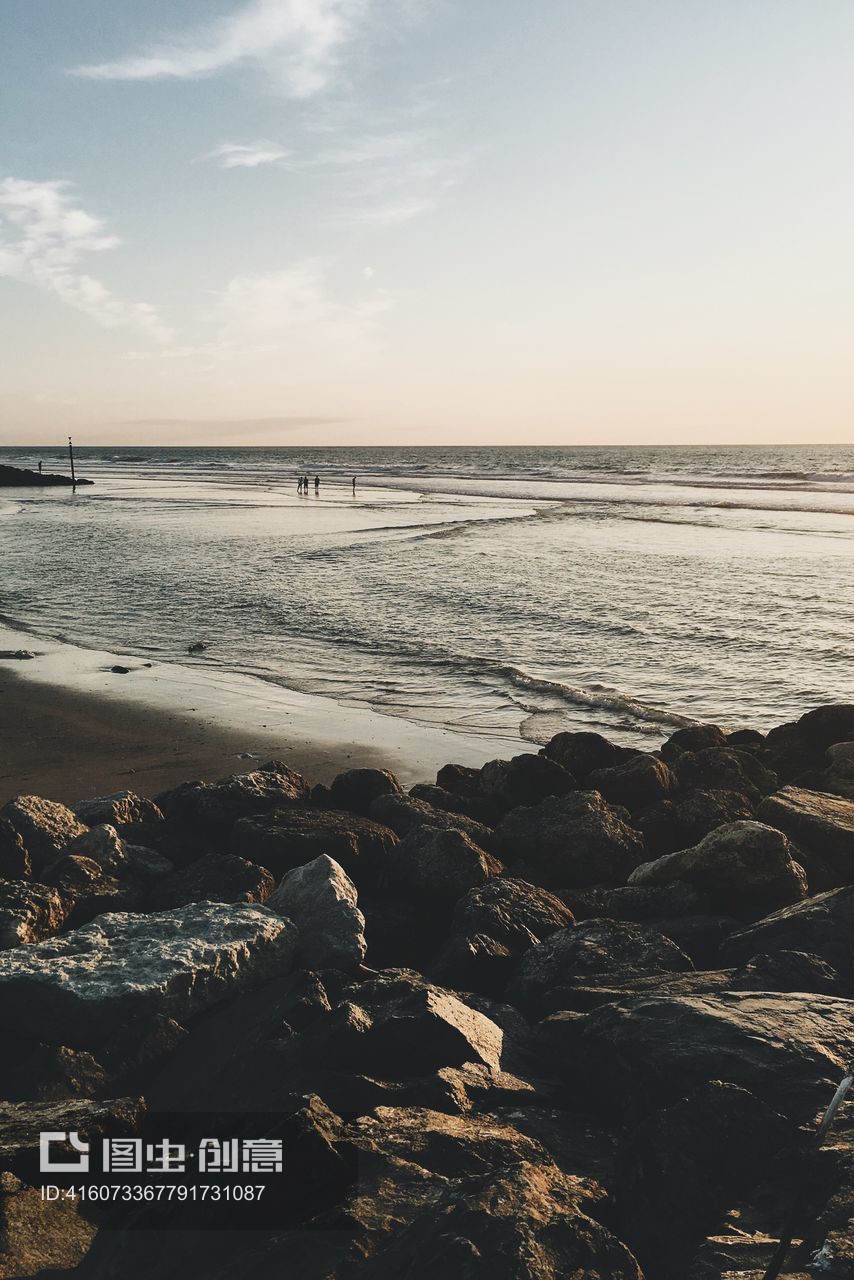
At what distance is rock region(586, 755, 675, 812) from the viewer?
788 centimetres

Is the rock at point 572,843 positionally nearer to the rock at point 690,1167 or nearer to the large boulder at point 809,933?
the large boulder at point 809,933

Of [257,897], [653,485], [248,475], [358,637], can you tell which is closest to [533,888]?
[257,897]

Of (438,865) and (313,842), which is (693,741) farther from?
(313,842)

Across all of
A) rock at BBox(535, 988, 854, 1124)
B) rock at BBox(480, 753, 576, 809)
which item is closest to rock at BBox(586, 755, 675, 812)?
rock at BBox(480, 753, 576, 809)

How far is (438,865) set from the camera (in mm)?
6004

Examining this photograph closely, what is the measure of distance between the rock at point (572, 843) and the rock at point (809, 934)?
1431mm

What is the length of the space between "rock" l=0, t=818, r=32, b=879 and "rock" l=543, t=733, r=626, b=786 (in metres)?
4.69

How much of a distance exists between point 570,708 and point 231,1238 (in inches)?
383

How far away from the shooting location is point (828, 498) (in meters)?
57.4

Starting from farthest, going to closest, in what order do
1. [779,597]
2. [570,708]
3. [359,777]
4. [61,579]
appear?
1. [61,579]
2. [779,597]
3. [570,708]
4. [359,777]

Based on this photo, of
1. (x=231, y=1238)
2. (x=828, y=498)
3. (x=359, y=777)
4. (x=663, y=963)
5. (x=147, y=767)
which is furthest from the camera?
(x=828, y=498)

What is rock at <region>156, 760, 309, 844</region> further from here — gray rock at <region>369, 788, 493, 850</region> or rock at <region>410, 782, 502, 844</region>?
rock at <region>410, 782, 502, 844</region>

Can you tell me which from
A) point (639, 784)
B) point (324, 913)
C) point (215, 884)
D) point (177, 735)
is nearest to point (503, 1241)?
point (324, 913)

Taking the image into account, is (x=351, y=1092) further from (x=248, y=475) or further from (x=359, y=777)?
(x=248, y=475)
